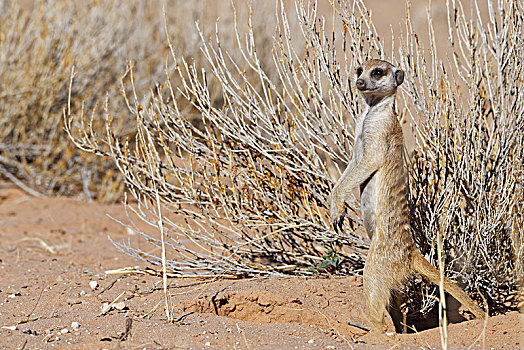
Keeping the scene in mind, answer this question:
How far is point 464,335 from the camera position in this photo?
3416 mm

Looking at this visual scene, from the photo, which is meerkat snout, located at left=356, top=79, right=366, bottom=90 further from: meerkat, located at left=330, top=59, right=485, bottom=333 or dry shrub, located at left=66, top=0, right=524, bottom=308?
dry shrub, located at left=66, top=0, right=524, bottom=308

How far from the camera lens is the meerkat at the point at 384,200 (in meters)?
3.45

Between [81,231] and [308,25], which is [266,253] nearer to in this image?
[308,25]

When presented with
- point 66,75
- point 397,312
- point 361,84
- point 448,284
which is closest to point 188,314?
point 397,312

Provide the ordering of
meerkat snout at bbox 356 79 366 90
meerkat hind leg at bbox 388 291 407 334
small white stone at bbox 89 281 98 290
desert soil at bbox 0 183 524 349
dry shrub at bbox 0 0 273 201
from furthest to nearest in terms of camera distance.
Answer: dry shrub at bbox 0 0 273 201, small white stone at bbox 89 281 98 290, meerkat hind leg at bbox 388 291 407 334, meerkat snout at bbox 356 79 366 90, desert soil at bbox 0 183 524 349

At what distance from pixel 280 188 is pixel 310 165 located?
10.1 inches

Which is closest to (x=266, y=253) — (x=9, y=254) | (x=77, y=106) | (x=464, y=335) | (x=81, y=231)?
(x=464, y=335)

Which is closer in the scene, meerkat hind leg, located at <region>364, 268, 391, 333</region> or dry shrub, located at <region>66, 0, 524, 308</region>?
meerkat hind leg, located at <region>364, 268, 391, 333</region>

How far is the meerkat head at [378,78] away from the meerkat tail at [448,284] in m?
0.90

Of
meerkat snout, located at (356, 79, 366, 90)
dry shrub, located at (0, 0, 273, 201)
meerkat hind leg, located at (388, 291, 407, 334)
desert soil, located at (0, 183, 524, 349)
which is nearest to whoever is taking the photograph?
desert soil, located at (0, 183, 524, 349)

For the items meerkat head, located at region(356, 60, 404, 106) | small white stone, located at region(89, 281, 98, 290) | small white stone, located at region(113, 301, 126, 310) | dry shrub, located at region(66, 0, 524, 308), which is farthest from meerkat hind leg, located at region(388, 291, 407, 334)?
small white stone, located at region(89, 281, 98, 290)

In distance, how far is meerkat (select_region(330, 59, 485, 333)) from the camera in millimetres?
3449

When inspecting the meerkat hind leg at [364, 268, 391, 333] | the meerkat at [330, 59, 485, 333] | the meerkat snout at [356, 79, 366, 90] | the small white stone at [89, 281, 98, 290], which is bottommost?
the small white stone at [89, 281, 98, 290]

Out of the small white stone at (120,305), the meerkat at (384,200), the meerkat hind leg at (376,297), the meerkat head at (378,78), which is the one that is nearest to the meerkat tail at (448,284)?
the meerkat at (384,200)
